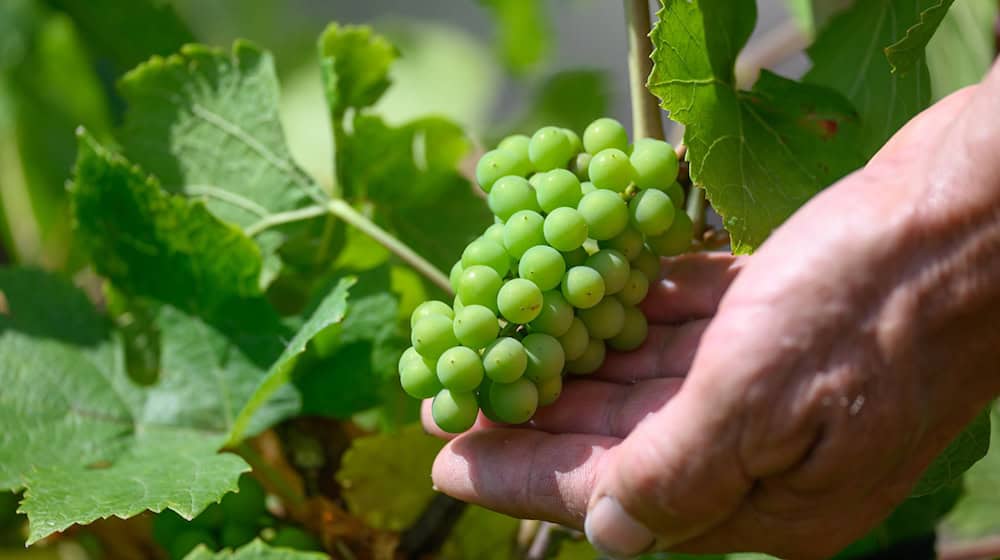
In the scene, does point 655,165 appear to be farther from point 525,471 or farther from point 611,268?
point 525,471

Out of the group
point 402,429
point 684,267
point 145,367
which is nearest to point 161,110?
point 145,367

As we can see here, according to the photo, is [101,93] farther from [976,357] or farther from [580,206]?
[976,357]

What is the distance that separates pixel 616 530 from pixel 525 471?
91 millimetres

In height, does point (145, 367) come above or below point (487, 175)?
below

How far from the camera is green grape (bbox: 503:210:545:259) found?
56cm

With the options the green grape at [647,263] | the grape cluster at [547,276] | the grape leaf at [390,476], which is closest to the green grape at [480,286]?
the grape cluster at [547,276]

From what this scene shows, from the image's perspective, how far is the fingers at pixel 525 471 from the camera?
0.52 meters

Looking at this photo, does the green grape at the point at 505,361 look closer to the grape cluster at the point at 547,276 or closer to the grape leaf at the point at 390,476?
the grape cluster at the point at 547,276

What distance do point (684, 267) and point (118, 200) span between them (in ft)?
1.45

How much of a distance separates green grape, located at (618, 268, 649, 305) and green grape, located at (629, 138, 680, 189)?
0.18 feet

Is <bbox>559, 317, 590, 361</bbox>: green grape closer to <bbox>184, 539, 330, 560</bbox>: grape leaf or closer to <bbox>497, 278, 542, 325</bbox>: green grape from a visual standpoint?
<bbox>497, 278, 542, 325</bbox>: green grape

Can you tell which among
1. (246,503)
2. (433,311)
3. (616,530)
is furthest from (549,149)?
(246,503)

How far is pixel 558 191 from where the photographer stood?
22.6 inches

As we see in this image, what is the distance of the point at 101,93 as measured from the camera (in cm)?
124
